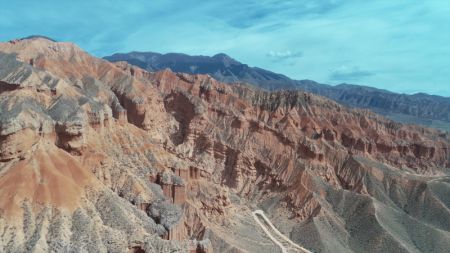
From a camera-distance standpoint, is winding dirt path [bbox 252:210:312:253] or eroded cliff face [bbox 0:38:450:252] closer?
eroded cliff face [bbox 0:38:450:252]

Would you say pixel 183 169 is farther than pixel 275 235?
No

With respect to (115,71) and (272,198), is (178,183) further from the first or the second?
(115,71)

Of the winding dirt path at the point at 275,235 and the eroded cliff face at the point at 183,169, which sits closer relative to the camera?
the eroded cliff face at the point at 183,169

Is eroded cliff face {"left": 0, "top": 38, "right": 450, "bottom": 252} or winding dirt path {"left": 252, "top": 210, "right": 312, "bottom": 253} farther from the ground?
eroded cliff face {"left": 0, "top": 38, "right": 450, "bottom": 252}

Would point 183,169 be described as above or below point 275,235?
above
